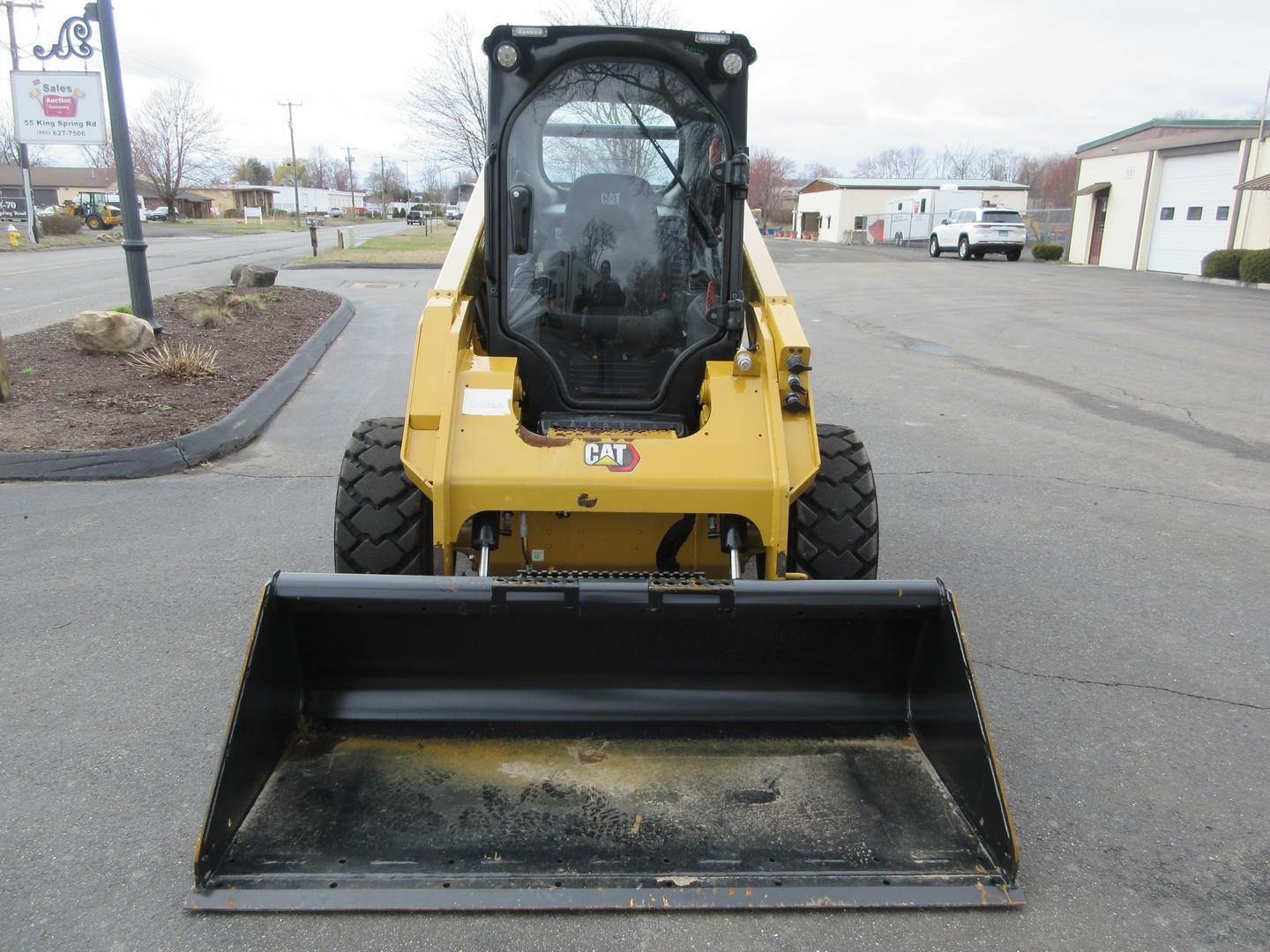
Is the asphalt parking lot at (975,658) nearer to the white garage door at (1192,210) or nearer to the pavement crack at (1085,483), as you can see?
the pavement crack at (1085,483)

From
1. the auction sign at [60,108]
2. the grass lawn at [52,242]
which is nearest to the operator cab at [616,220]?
the auction sign at [60,108]

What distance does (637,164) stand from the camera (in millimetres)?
4211

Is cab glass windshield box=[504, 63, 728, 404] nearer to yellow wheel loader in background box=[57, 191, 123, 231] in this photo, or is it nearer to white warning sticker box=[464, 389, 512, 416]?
white warning sticker box=[464, 389, 512, 416]

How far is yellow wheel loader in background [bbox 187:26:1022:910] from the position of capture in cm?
273

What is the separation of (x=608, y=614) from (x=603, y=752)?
0.54 meters

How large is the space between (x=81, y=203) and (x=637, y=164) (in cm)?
6464

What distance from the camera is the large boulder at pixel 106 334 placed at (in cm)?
979

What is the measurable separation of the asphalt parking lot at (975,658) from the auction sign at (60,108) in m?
6.85

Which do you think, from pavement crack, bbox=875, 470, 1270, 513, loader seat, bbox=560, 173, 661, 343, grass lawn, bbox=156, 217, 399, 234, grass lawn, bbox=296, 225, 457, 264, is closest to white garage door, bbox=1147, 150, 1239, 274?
grass lawn, bbox=296, 225, 457, 264

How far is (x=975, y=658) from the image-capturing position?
4199 mm

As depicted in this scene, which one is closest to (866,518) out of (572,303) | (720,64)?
(572,303)

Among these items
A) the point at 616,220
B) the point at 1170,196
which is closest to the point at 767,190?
the point at 1170,196

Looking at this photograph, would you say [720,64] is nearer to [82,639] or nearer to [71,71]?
[82,639]

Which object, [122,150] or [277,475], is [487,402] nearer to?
[277,475]
